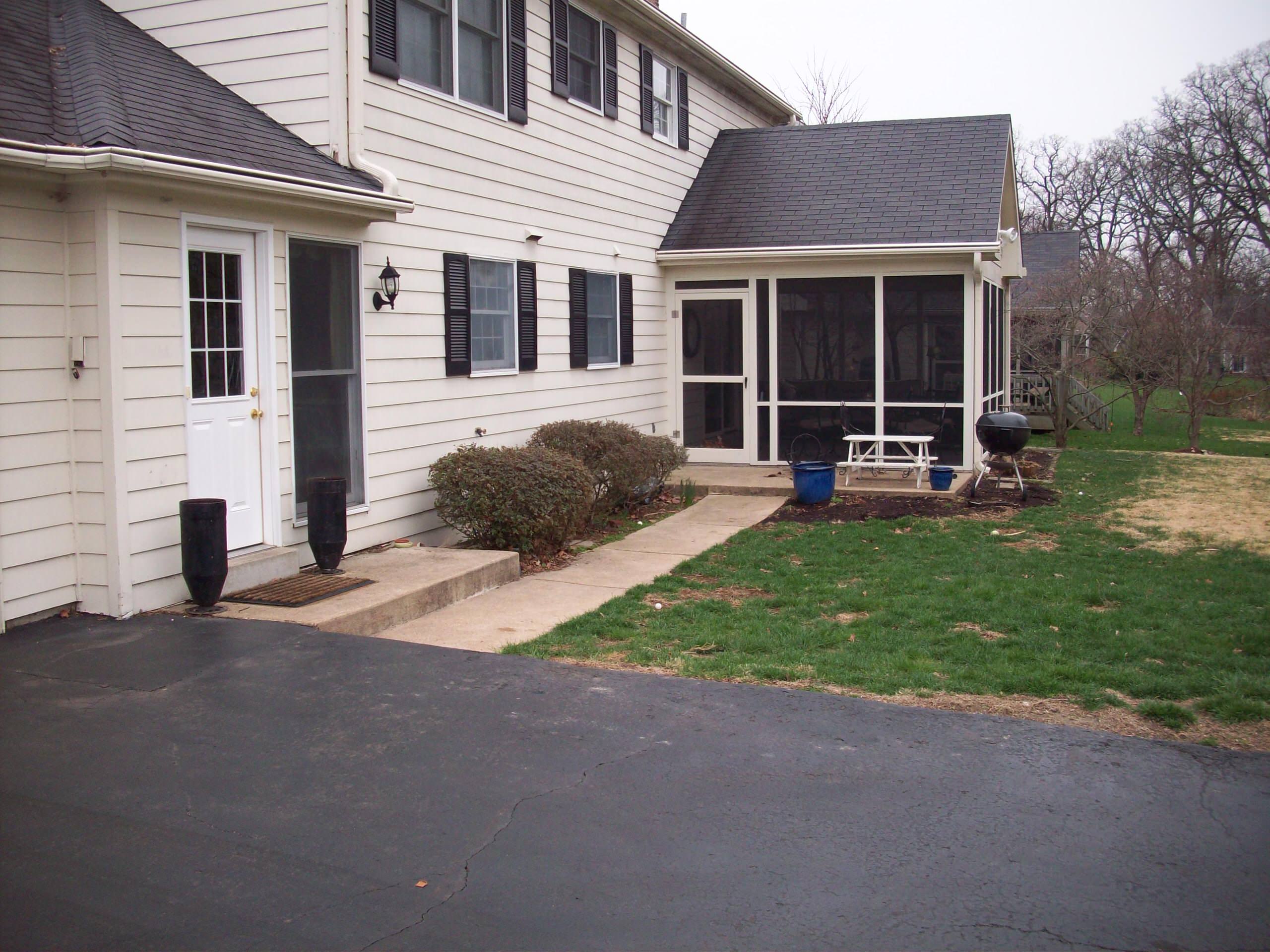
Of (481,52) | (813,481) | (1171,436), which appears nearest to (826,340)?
(813,481)

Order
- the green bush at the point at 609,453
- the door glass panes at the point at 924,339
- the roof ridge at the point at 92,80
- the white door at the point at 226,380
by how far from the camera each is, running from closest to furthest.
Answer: the roof ridge at the point at 92,80, the white door at the point at 226,380, the green bush at the point at 609,453, the door glass panes at the point at 924,339

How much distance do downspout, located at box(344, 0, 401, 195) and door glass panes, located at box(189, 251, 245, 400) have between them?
1440 millimetres

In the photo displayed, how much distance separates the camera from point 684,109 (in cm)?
1524

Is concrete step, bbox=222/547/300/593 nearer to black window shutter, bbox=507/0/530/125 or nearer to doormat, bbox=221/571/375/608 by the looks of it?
doormat, bbox=221/571/375/608

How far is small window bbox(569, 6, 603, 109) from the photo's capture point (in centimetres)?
1208

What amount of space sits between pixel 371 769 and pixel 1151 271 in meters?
21.9

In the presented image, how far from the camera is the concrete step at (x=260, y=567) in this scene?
23.5ft

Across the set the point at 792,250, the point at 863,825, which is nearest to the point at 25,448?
the point at 863,825

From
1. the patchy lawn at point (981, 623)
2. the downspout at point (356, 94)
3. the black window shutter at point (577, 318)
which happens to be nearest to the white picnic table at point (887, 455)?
the patchy lawn at point (981, 623)

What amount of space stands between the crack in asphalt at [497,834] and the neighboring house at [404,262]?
346 centimetres

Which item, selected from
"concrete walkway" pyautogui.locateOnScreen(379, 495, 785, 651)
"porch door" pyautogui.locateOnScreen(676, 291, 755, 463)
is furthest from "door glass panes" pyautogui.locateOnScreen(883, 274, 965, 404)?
"concrete walkway" pyautogui.locateOnScreen(379, 495, 785, 651)

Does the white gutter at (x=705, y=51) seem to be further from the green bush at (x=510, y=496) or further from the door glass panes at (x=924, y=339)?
the green bush at (x=510, y=496)

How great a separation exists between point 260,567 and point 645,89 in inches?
351

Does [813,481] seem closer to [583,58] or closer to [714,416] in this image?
[714,416]
